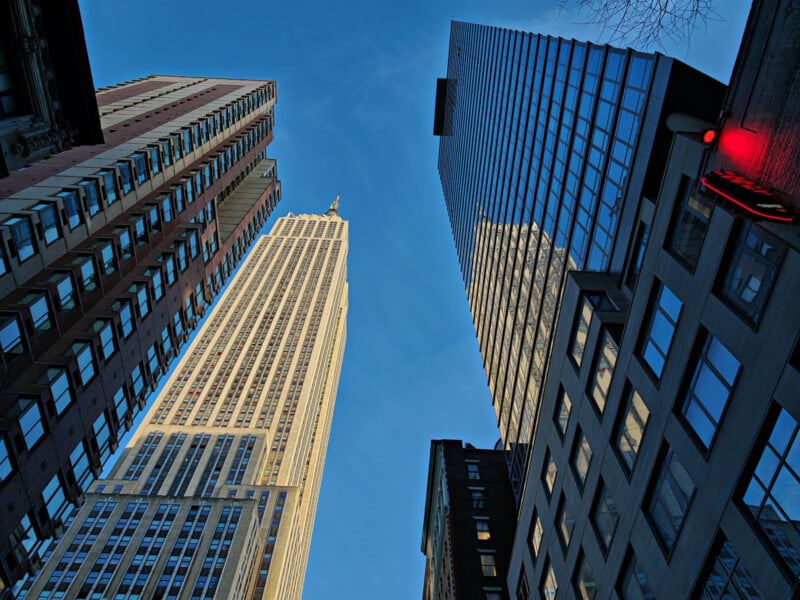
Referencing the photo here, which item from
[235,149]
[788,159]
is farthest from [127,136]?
[788,159]

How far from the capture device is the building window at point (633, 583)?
19.5m

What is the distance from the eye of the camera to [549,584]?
29.3 metres

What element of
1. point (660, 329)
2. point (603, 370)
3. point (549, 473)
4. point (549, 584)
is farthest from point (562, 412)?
point (660, 329)

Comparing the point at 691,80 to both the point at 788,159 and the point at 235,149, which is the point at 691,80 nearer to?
the point at 788,159

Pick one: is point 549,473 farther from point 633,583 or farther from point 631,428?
point 633,583

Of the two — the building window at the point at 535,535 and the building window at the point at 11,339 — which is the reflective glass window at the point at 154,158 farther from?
the building window at the point at 535,535

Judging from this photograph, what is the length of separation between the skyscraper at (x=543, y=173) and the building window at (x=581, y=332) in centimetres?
358

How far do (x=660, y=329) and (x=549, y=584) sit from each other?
16804 millimetres

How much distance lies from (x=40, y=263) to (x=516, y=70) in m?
46.1

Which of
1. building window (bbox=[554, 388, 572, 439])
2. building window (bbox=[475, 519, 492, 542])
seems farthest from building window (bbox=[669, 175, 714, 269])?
building window (bbox=[475, 519, 492, 542])

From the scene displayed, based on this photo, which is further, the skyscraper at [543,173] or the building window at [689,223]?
the skyscraper at [543,173]

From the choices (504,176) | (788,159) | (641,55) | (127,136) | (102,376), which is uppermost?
(641,55)

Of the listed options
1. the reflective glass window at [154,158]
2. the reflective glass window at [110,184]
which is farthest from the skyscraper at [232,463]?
the reflective glass window at [110,184]

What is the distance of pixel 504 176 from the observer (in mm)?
59000
